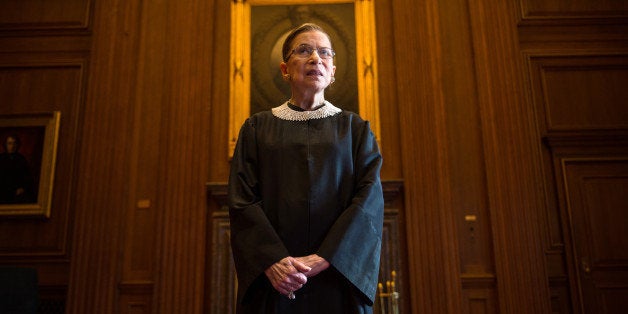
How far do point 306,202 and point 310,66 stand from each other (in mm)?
551

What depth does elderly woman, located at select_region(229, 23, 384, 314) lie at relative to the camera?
180 centimetres

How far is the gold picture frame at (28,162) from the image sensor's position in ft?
18.1

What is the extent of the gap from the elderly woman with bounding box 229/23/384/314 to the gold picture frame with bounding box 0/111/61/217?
170 inches

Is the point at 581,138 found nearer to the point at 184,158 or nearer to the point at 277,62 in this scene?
the point at 277,62

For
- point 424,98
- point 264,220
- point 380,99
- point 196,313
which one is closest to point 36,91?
point 196,313

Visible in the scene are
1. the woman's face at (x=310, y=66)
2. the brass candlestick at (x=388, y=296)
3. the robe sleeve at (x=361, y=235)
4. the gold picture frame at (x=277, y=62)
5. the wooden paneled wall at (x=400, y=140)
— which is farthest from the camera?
the gold picture frame at (x=277, y=62)

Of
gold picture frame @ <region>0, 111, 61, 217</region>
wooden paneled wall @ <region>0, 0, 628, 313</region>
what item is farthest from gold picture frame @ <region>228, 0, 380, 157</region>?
gold picture frame @ <region>0, 111, 61, 217</region>

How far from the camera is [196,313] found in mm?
4953

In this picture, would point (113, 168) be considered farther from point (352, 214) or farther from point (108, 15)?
point (352, 214)

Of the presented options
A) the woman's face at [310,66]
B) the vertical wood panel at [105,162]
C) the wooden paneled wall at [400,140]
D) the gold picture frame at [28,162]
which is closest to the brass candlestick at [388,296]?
the wooden paneled wall at [400,140]

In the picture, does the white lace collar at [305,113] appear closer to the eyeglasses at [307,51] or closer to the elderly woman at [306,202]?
the elderly woman at [306,202]

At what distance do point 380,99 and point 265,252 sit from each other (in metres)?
3.93

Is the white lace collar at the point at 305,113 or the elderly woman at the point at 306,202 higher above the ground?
the white lace collar at the point at 305,113

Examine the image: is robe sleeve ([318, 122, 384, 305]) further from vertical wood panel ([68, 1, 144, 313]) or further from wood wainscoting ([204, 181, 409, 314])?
vertical wood panel ([68, 1, 144, 313])
